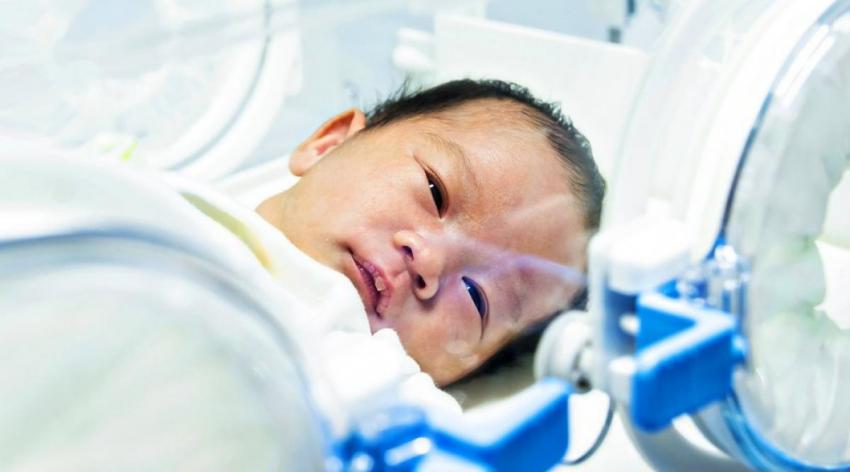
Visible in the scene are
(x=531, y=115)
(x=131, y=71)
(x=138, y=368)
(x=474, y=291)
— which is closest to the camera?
(x=138, y=368)

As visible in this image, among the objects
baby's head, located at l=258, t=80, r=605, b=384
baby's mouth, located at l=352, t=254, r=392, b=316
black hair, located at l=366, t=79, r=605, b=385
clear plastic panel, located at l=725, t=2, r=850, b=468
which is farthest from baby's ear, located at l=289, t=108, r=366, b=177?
clear plastic panel, located at l=725, t=2, r=850, b=468

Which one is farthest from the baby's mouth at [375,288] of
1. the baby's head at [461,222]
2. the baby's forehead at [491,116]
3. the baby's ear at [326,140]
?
the baby's ear at [326,140]

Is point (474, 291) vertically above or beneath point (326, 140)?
beneath

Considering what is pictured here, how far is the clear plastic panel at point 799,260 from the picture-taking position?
521 millimetres

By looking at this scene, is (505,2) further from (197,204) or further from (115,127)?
(197,204)

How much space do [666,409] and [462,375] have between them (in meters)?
0.19

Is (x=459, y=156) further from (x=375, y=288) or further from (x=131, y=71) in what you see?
(x=131, y=71)

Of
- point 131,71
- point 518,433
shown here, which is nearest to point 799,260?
point 518,433

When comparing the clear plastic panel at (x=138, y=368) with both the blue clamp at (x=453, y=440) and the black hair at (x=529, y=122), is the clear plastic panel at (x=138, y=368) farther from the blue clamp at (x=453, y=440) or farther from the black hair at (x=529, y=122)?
the black hair at (x=529, y=122)

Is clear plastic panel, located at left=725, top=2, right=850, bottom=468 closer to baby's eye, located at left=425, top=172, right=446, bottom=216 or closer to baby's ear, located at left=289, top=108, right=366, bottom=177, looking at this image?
baby's eye, located at left=425, top=172, right=446, bottom=216

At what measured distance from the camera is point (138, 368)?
374mm

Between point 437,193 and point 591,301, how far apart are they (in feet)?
0.68

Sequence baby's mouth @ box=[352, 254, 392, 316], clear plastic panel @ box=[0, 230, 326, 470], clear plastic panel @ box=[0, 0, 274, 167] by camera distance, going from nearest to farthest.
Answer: clear plastic panel @ box=[0, 230, 326, 470] → baby's mouth @ box=[352, 254, 392, 316] → clear plastic panel @ box=[0, 0, 274, 167]

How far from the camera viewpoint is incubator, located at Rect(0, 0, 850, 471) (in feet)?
1.18
